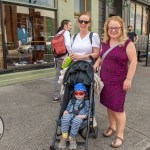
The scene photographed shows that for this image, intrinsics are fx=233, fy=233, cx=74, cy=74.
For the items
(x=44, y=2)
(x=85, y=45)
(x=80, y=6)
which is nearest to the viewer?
(x=85, y=45)

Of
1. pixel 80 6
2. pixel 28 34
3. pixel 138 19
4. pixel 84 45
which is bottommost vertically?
pixel 84 45

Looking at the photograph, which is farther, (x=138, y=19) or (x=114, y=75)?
(x=138, y=19)

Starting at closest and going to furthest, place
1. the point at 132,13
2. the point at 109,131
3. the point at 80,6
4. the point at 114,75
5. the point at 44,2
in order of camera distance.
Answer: the point at 114,75 → the point at 109,131 → the point at 44,2 → the point at 80,6 → the point at 132,13

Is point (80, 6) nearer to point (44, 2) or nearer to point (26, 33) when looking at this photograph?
point (44, 2)

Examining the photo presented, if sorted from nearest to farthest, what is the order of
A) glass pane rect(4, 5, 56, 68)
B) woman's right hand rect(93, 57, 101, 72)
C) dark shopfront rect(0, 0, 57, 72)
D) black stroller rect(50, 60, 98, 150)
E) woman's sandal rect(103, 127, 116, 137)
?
1. black stroller rect(50, 60, 98, 150)
2. woman's right hand rect(93, 57, 101, 72)
3. woman's sandal rect(103, 127, 116, 137)
4. dark shopfront rect(0, 0, 57, 72)
5. glass pane rect(4, 5, 56, 68)

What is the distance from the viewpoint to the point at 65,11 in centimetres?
839

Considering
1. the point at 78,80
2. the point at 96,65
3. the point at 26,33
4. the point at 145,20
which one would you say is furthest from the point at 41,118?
the point at 145,20

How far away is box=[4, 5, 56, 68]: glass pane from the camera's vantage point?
729 centimetres

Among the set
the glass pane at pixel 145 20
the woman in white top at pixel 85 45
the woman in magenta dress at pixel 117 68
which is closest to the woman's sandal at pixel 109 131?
the woman in magenta dress at pixel 117 68

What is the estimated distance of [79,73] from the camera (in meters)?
3.32

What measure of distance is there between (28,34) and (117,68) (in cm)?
526

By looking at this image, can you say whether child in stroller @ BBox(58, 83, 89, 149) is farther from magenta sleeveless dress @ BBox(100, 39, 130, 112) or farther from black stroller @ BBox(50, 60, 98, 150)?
magenta sleeveless dress @ BBox(100, 39, 130, 112)

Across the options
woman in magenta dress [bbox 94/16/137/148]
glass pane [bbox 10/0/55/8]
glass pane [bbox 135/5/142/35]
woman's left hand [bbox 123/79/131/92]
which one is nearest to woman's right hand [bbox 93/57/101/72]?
woman in magenta dress [bbox 94/16/137/148]

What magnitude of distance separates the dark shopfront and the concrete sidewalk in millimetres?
1034
